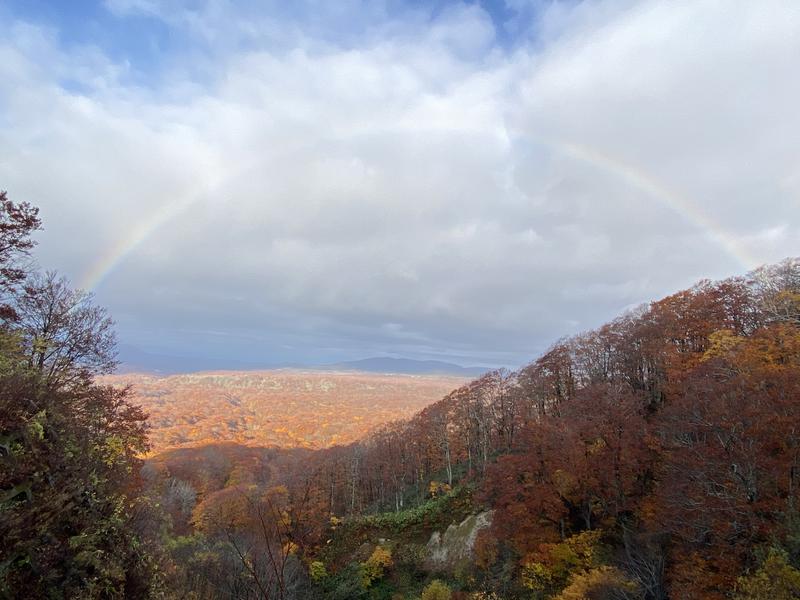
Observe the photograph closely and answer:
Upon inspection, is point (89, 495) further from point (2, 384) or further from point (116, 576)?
point (2, 384)

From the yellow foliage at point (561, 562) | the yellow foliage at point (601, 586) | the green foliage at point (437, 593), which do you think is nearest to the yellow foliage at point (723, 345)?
the yellow foliage at point (561, 562)

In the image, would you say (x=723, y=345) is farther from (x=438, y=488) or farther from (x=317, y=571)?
(x=317, y=571)

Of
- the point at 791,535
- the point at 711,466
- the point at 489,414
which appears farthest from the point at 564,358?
the point at 791,535

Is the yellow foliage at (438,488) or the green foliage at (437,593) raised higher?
the yellow foliage at (438,488)

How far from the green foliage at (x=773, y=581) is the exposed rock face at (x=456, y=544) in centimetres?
2068

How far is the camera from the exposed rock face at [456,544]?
31891 mm

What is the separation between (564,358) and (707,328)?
13042 millimetres

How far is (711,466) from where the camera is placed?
56.7ft

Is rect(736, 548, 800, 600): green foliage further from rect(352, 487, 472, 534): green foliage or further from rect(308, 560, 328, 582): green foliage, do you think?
rect(308, 560, 328, 582): green foliage

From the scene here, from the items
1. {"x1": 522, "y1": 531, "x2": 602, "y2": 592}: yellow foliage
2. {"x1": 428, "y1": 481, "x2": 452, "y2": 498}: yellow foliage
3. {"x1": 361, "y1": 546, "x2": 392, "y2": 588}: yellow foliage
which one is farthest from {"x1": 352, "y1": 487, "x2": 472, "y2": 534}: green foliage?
{"x1": 522, "y1": 531, "x2": 602, "y2": 592}: yellow foliage

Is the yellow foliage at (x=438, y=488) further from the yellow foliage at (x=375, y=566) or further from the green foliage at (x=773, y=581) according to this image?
the green foliage at (x=773, y=581)

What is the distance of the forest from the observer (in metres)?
7.67

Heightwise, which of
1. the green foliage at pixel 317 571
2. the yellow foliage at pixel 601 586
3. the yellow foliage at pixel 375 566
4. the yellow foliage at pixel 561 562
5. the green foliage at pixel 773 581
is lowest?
the green foliage at pixel 317 571

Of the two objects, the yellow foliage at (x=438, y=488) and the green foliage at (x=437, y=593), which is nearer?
the green foliage at (x=437, y=593)
